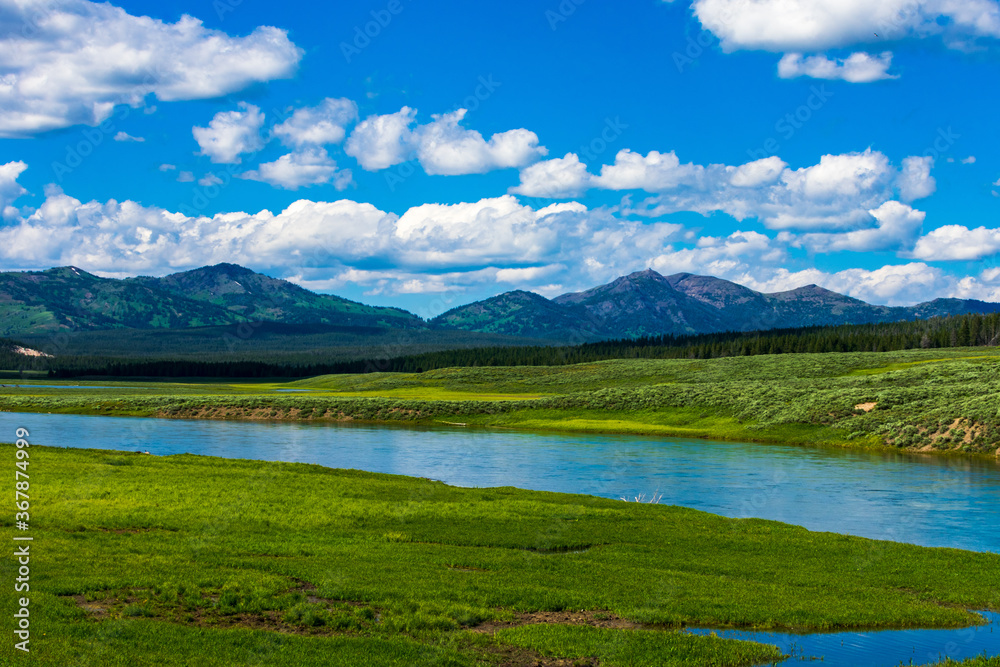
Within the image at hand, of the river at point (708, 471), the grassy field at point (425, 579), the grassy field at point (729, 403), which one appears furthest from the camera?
the grassy field at point (729, 403)

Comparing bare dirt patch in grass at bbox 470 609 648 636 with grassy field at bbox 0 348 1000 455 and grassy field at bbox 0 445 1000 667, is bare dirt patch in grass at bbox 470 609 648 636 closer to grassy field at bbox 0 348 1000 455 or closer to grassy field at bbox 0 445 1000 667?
grassy field at bbox 0 445 1000 667

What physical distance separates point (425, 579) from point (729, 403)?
231ft

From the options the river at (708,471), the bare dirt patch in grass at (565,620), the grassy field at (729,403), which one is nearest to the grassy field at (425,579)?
the bare dirt patch in grass at (565,620)

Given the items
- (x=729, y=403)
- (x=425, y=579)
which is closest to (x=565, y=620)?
(x=425, y=579)

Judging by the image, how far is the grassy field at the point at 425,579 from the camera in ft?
52.0

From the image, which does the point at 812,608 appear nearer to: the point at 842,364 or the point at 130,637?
the point at 130,637

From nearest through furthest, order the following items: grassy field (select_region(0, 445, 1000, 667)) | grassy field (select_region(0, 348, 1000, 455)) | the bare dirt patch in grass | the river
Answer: grassy field (select_region(0, 445, 1000, 667)), the bare dirt patch in grass, the river, grassy field (select_region(0, 348, 1000, 455))

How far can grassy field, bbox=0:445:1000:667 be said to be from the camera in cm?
1584

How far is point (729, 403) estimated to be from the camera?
85375mm

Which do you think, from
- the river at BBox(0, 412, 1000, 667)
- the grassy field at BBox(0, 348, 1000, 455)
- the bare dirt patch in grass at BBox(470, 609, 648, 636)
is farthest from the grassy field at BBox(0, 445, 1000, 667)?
the grassy field at BBox(0, 348, 1000, 455)

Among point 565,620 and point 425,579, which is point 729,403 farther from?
point 565,620

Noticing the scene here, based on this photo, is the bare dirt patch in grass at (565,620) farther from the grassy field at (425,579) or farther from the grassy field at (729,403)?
the grassy field at (729,403)

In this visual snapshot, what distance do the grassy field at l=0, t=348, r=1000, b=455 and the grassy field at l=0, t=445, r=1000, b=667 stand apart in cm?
4402

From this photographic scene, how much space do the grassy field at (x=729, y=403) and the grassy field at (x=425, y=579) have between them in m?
44.0
